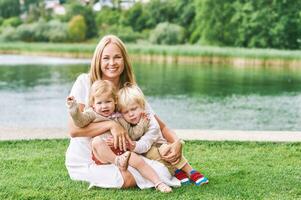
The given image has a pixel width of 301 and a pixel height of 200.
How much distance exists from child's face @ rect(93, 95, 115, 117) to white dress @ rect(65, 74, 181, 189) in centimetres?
13

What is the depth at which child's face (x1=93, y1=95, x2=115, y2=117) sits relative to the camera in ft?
12.9

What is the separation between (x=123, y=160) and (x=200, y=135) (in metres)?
2.47

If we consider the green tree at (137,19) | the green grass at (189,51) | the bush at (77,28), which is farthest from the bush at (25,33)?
the green grass at (189,51)

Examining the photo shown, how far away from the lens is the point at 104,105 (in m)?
3.97

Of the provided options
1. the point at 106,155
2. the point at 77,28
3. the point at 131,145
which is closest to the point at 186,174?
the point at 131,145

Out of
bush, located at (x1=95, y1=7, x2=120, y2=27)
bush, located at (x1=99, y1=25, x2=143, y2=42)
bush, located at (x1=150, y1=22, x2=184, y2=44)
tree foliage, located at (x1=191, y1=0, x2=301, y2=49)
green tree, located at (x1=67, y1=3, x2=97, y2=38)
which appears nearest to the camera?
tree foliage, located at (x1=191, y1=0, x2=301, y2=49)

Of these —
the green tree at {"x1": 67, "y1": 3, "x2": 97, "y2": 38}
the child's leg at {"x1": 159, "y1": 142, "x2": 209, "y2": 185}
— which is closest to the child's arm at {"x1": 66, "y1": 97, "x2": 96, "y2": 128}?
the child's leg at {"x1": 159, "y1": 142, "x2": 209, "y2": 185}

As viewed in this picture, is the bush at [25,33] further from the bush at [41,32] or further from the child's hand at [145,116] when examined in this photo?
the child's hand at [145,116]

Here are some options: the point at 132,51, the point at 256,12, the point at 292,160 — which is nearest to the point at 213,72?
the point at 132,51

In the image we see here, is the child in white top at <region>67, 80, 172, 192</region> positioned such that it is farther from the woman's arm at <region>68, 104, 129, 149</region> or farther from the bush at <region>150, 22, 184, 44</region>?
the bush at <region>150, 22, 184, 44</region>

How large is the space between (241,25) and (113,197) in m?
37.9

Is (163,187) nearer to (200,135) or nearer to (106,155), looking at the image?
(106,155)

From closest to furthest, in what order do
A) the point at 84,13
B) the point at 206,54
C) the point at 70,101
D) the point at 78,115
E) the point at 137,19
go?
1. the point at 70,101
2. the point at 78,115
3. the point at 206,54
4. the point at 137,19
5. the point at 84,13

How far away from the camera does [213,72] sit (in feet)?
80.1
